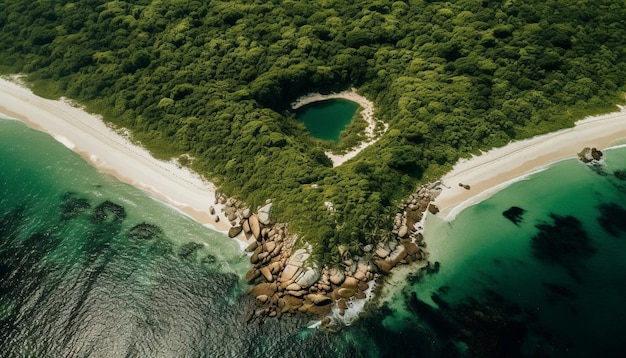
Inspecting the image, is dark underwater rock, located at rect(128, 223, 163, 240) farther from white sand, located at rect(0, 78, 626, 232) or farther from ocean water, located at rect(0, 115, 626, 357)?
white sand, located at rect(0, 78, 626, 232)

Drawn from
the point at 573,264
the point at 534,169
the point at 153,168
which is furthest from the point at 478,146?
the point at 153,168

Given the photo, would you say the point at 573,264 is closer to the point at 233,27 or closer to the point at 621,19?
the point at 621,19

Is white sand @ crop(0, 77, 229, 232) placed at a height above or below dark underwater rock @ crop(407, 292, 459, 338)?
below

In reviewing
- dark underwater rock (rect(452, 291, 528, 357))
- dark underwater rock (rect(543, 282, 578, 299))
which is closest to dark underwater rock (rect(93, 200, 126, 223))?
dark underwater rock (rect(452, 291, 528, 357))

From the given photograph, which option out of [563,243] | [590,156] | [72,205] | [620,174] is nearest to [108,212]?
[72,205]

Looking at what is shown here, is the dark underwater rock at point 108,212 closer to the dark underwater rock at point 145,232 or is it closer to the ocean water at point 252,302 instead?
the ocean water at point 252,302

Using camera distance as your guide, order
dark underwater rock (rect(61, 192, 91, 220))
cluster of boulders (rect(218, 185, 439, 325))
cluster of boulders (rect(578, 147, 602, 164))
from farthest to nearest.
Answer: cluster of boulders (rect(578, 147, 602, 164)) < dark underwater rock (rect(61, 192, 91, 220)) < cluster of boulders (rect(218, 185, 439, 325))
